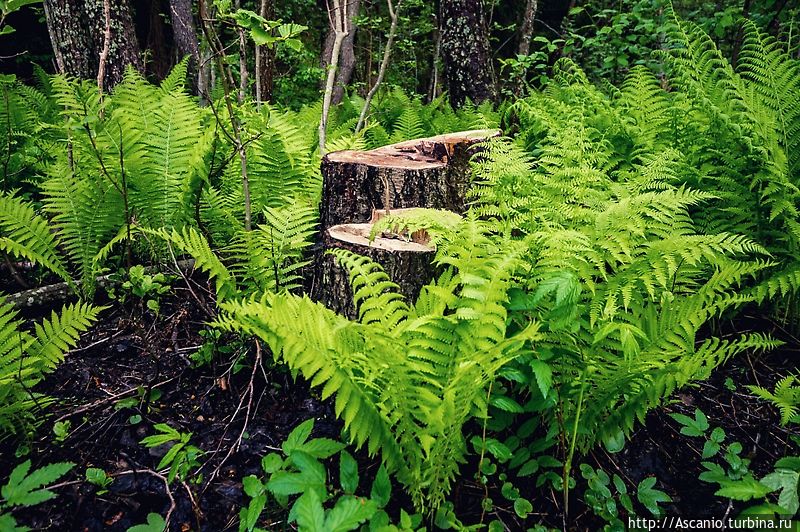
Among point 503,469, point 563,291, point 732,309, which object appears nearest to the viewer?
point 563,291

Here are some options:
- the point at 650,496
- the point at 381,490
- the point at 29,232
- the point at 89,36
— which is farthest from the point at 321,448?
the point at 89,36

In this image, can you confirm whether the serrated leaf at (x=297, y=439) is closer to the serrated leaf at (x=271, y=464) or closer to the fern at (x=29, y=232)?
the serrated leaf at (x=271, y=464)

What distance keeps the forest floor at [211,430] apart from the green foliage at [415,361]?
11.3 inches

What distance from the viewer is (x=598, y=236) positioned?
1843mm

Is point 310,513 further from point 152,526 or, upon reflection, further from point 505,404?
point 505,404

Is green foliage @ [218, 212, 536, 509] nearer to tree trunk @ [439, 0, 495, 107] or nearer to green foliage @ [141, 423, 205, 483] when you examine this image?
green foliage @ [141, 423, 205, 483]

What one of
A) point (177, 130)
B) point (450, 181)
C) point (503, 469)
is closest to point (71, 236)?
point (177, 130)

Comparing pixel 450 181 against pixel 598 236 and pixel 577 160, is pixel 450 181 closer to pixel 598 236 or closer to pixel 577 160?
pixel 577 160

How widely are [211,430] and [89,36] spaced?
4110mm

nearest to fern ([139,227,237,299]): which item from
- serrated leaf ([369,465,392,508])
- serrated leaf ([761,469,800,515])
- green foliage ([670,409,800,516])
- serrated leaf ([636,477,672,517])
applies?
serrated leaf ([369,465,392,508])

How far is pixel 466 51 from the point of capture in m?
5.37

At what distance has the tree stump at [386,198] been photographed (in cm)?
206

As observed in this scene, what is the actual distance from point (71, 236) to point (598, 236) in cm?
269

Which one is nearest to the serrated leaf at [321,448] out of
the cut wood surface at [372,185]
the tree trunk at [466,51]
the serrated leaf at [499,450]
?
the serrated leaf at [499,450]
